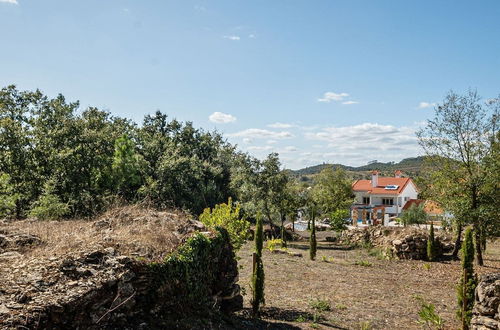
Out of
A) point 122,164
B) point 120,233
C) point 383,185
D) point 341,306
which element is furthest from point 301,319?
point 383,185

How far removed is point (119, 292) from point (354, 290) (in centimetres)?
1165

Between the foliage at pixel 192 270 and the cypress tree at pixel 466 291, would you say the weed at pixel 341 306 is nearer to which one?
the cypress tree at pixel 466 291

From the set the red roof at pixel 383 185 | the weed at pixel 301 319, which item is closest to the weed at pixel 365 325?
the weed at pixel 301 319

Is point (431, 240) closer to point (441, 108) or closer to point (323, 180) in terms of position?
point (441, 108)

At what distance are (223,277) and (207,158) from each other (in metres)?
40.9

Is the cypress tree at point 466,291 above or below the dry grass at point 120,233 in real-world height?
below

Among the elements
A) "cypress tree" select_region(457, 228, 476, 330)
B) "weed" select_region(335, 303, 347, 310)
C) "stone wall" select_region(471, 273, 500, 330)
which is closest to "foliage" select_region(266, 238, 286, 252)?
"weed" select_region(335, 303, 347, 310)

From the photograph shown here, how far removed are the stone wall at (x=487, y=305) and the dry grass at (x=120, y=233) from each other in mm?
8433

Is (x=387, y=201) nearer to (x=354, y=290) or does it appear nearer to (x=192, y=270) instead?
(x=354, y=290)

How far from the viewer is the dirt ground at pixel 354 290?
11367 mm

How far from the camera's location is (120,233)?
8.33 metres

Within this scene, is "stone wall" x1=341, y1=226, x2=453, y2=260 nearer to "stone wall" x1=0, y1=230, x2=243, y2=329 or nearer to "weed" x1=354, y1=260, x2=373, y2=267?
"weed" x1=354, y1=260, x2=373, y2=267

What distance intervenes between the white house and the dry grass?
50896 mm

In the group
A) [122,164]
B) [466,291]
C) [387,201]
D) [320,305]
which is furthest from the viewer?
[387,201]
